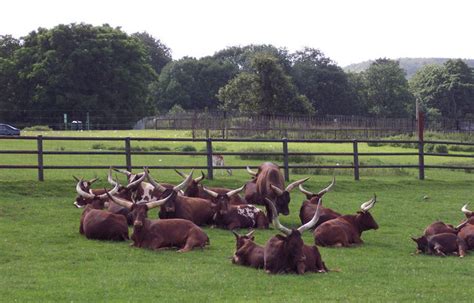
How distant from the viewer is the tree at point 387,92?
3762 inches

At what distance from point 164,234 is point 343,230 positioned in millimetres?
3051

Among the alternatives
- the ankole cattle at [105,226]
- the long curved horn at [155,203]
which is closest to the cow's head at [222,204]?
the long curved horn at [155,203]

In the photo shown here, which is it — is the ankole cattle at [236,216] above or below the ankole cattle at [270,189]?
below

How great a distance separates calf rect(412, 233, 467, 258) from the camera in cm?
1328

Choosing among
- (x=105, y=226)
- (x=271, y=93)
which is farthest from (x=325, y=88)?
(x=105, y=226)

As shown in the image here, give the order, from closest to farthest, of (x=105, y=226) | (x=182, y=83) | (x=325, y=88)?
(x=105, y=226) < (x=325, y=88) < (x=182, y=83)

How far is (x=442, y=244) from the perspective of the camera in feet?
43.7

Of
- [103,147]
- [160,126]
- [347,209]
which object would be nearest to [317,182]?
[347,209]

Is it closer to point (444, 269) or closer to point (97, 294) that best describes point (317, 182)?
point (444, 269)

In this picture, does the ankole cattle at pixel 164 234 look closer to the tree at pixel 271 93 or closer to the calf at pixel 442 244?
→ the calf at pixel 442 244

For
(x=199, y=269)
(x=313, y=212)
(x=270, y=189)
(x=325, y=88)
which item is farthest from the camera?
(x=325, y=88)

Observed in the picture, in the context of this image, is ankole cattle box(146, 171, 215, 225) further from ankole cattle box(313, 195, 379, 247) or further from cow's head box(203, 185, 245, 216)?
ankole cattle box(313, 195, 379, 247)

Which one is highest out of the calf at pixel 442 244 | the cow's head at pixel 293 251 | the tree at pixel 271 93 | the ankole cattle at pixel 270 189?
the tree at pixel 271 93

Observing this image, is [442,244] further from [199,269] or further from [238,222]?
[199,269]
